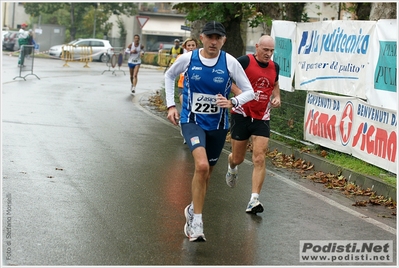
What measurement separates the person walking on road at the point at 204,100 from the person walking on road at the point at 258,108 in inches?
55.5

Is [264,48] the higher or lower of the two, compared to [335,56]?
higher

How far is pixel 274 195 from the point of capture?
398 inches

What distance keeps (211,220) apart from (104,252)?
182 centimetres

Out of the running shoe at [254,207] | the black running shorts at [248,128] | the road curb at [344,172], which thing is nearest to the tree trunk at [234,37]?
the road curb at [344,172]

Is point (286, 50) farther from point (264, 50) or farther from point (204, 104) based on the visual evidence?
point (204, 104)

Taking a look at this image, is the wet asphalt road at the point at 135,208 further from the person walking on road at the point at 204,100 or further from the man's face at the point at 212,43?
the man's face at the point at 212,43

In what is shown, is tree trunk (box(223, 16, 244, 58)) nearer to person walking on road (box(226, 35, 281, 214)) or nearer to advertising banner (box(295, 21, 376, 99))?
advertising banner (box(295, 21, 376, 99))

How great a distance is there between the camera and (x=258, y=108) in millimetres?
9359

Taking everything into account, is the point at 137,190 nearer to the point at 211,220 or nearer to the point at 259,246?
the point at 211,220

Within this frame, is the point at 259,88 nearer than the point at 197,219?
No

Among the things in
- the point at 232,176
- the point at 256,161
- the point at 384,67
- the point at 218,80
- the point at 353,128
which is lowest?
the point at 232,176

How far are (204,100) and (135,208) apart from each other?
157 centimetres

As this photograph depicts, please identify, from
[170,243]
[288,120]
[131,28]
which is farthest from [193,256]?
[131,28]

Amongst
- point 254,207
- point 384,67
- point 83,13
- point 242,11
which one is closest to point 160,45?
point 83,13
